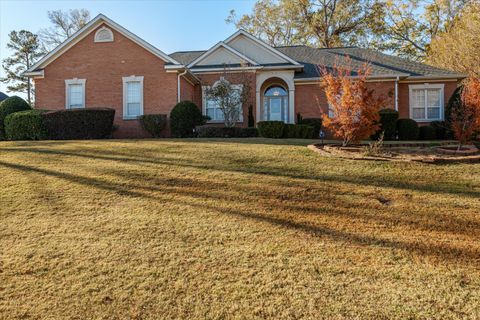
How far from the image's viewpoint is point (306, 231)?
15.6 feet

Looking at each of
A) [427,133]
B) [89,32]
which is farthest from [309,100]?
[89,32]

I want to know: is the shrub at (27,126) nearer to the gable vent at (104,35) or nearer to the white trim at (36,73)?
the white trim at (36,73)

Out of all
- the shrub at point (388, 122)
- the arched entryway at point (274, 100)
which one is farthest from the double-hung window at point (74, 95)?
the shrub at point (388, 122)

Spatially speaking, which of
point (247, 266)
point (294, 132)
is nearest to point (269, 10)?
point (294, 132)

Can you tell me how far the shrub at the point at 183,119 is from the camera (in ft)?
53.2

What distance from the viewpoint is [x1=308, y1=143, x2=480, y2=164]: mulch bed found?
26.8 feet

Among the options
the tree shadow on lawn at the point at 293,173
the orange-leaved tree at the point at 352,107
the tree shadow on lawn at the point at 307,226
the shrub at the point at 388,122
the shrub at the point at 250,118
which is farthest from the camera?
the shrub at the point at 250,118

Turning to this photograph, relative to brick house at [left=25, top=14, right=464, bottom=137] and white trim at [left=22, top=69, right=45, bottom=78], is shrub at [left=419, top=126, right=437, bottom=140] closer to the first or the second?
brick house at [left=25, top=14, right=464, bottom=137]

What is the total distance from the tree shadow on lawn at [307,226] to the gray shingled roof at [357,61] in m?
15.0

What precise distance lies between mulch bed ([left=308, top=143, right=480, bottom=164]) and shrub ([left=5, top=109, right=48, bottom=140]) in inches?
458

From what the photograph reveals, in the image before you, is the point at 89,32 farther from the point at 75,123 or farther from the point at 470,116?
the point at 470,116

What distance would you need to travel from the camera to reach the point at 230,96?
17281 mm

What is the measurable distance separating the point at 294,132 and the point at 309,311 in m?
13.3

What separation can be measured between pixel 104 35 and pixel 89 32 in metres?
0.79
